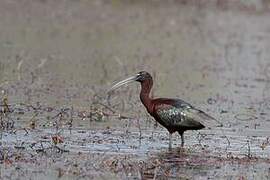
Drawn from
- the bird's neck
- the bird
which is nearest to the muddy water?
the bird

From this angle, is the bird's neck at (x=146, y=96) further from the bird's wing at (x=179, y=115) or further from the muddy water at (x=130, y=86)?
the muddy water at (x=130, y=86)

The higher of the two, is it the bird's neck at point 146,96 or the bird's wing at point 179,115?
the bird's neck at point 146,96

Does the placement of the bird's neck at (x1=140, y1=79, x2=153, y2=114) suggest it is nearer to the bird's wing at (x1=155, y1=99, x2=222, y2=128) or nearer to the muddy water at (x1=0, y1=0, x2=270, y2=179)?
the bird's wing at (x1=155, y1=99, x2=222, y2=128)

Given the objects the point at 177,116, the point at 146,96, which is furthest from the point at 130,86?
the point at 177,116

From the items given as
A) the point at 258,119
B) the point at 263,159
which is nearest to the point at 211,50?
the point at 258,119

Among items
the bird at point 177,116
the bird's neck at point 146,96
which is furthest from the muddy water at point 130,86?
the bird's neck at point 146,96

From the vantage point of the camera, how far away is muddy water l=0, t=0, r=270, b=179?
31.9ft

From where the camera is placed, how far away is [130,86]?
16109 mm

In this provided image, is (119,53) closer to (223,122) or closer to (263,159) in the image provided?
(223,122)

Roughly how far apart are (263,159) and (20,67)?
7878mm

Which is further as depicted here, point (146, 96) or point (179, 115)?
point (146, 96)

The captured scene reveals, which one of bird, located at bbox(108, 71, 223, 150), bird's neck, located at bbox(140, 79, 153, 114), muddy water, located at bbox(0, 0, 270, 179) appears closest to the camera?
muddy water, located at bbox(0, 0, 270, 179)

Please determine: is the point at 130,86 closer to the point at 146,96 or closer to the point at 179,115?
the point at 146,96

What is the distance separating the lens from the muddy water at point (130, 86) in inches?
383
